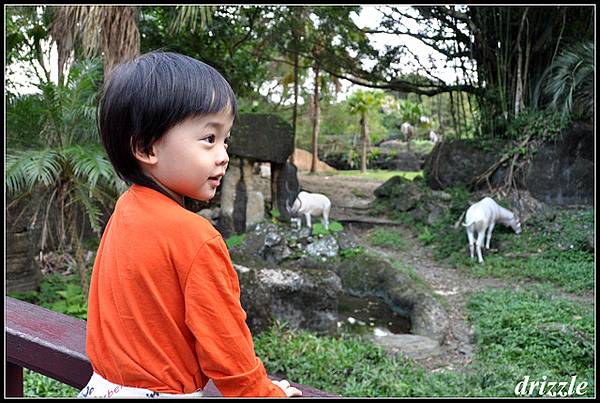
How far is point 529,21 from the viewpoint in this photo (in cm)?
894

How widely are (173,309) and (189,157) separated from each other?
0.75ft

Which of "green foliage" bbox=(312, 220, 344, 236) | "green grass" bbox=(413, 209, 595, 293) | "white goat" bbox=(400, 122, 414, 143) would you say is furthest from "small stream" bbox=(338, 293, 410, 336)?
"white goat" bbox=(400, 122, 414, 143)

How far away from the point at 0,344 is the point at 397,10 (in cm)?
913

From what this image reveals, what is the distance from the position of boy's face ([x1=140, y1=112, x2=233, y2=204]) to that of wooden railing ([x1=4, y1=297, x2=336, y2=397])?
311 mm

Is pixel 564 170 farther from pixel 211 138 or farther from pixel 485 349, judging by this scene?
pixel 211 138

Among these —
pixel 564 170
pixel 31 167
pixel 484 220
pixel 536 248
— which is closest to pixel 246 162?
pixel 484 220

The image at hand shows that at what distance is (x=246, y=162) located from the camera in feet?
26.8

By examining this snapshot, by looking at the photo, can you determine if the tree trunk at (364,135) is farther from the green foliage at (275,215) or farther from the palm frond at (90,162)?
the palm frond at (90,162)

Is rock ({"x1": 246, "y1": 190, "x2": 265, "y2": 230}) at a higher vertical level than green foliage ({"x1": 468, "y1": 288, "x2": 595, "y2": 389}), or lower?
higher

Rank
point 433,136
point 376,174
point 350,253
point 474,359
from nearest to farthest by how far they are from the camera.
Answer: point 474,359
point 350,253
point 376,174
point 433,136

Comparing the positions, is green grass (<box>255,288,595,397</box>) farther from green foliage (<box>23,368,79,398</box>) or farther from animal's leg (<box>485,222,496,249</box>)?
animal's leg (<box>485,222,496,249</box>)

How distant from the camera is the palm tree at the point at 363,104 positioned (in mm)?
15188

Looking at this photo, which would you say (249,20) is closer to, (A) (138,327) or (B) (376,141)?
(A) (138,327)

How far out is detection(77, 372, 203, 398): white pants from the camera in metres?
0.85
